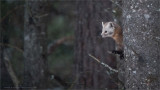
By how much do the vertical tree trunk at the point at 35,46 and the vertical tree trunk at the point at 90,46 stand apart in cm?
108

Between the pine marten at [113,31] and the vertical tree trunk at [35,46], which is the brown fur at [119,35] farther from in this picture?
the vertical tree trunk at [35,46]

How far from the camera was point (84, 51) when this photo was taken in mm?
7742

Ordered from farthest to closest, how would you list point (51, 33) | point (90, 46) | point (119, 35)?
point (51, 33) → point (90, 46) → point (119, 35)

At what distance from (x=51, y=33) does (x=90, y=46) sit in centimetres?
262

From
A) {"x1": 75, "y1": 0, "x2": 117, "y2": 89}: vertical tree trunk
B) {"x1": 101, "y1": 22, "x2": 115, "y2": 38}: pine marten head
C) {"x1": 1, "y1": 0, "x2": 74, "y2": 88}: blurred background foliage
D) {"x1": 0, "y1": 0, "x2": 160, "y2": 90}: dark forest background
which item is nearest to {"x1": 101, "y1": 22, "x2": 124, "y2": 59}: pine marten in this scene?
{"x1": 101, "y1": 22, "x2": 115, "y2": 38}: pine marten head

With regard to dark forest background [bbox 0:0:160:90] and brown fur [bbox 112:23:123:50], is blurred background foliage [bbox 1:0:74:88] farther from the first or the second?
brown fur [bbox 112:23:123:50]

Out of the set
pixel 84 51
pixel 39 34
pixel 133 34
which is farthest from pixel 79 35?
pixel 133 34

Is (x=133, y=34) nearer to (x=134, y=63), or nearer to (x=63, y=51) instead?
(x=134, y=63)

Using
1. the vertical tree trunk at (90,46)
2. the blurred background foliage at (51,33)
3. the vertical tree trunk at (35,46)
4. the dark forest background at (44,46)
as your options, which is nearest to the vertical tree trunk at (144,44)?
the dark forest background at (44,46)

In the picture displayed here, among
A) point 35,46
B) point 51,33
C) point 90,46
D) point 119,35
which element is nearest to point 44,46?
A: point 35,46

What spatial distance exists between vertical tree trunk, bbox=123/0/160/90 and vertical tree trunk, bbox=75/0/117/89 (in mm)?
4058

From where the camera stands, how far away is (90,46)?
25.2ft

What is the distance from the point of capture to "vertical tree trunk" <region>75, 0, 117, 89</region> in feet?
24.9

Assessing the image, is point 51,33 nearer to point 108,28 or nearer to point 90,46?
point 90,46
